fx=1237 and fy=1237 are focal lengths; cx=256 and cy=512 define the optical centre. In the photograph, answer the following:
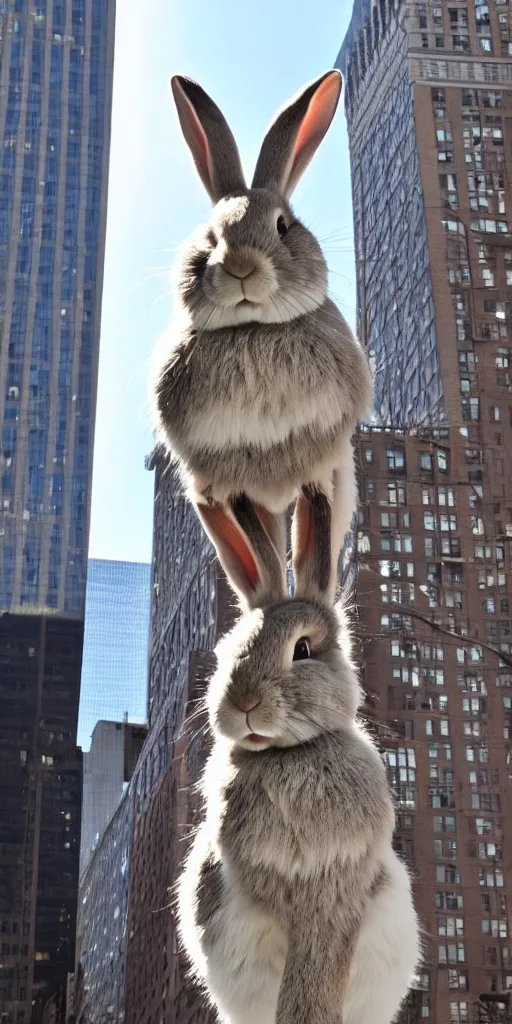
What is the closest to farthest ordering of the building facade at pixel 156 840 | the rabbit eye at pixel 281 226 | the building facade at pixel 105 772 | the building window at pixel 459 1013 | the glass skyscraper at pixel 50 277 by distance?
the rabbit eye at pixel 281 226 → the building window at pixel 459 1013 → the building facade at pixel 156 840 → the glass skyscraper at pixel 50 277 → the building facade at pixel 105 772

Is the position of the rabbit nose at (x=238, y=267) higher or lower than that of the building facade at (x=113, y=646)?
lower

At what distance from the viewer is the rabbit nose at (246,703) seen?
918mm

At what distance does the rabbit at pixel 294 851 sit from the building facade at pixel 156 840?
7360 millimetres

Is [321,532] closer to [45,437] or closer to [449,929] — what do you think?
[449,929]

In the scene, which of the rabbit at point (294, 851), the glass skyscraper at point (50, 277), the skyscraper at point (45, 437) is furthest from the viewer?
the glass skyscraper at point (50, 277)

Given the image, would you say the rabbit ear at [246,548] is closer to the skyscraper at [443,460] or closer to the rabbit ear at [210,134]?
the rabbit ear at [210,134]

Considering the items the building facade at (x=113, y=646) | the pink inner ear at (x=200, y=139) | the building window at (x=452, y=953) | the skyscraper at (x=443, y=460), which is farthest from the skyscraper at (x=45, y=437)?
the pink inner ear at (x=200, y=139)

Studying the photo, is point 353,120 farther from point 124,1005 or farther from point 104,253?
point 124,1005

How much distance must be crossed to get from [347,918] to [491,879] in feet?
25.4

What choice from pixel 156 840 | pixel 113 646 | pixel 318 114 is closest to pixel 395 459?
pixel 156 840

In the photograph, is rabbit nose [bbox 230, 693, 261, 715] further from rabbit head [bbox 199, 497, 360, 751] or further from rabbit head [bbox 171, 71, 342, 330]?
rabbit head [bbox 171, 71, 342, 330]

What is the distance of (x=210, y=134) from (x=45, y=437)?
12437mm

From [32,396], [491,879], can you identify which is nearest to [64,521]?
[32,396]

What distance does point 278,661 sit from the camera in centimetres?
93
